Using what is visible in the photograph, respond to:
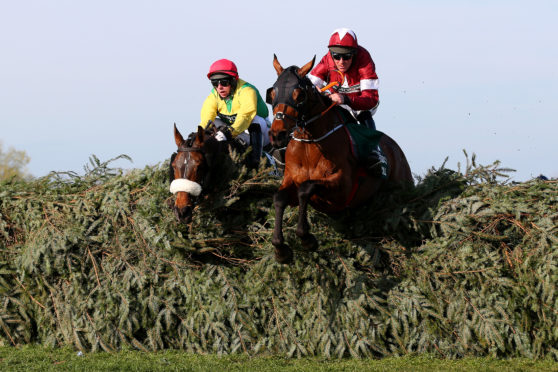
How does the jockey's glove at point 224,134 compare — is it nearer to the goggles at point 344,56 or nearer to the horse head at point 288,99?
the horse head at point 288,99

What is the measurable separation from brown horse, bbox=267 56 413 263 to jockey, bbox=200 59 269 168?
1525mm

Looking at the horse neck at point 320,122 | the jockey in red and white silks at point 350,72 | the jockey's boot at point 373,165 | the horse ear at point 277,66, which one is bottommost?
the jockey's boot at point 373,165

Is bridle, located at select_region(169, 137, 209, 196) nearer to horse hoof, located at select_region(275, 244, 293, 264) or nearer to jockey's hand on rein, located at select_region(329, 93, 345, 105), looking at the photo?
horse hoof, located at select_region(275, 244, 293, 264)

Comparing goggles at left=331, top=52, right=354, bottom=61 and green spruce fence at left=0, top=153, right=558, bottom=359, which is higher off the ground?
goggles at left=331, top=52, right=354, bottom=61

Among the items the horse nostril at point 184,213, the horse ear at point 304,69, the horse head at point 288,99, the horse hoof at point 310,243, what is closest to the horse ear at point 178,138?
the horse nostril at point 184,213

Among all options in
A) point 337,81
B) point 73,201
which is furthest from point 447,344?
point 73,201

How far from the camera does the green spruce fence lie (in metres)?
7.68

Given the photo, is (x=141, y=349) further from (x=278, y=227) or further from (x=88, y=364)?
(x=278, y=227)

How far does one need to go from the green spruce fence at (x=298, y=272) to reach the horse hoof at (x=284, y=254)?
0.57 metres

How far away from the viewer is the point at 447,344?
7.88 metres

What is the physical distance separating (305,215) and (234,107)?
2774mm

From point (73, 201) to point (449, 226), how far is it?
5.19 metres

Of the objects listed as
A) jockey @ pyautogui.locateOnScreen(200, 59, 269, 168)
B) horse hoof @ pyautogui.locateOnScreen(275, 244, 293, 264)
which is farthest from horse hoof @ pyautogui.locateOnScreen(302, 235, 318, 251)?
jockey @ pyautogui.locateOnScreen(200, 59, 269, 168)

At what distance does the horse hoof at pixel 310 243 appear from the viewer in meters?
7.36
